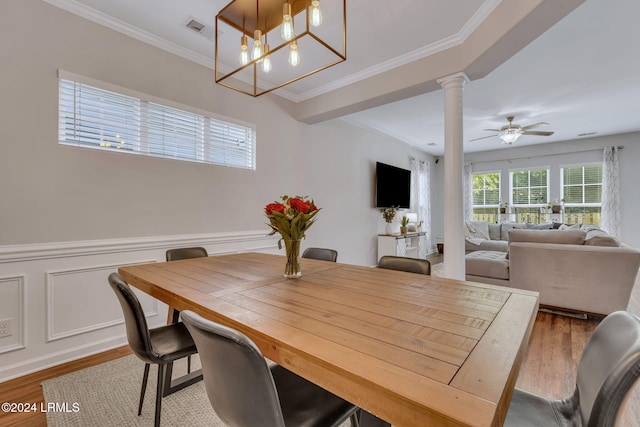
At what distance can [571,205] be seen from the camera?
6.48 m

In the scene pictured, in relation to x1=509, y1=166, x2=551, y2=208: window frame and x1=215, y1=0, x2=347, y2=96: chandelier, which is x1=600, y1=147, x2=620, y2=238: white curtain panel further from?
x1=215, y1=0, x2=347, y2=96: chandelier

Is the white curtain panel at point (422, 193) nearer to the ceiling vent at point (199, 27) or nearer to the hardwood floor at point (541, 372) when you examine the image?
the hardwood floor at point (541, 372)

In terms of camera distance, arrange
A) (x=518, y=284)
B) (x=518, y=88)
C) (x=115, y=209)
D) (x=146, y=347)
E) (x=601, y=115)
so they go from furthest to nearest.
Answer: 1. (x=601, y=115)
2. (x=518, y=88)
3. (x=518, y=284)
4. (x=115, y=209)
5. (x=146, y=347)

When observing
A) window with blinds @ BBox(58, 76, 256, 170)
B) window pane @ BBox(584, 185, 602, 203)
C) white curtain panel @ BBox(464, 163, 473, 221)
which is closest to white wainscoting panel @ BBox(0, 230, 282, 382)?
window with blinds @ BBox(58, 76, 256, 170)

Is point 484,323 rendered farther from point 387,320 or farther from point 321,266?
point 321,266

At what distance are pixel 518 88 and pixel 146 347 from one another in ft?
15.6

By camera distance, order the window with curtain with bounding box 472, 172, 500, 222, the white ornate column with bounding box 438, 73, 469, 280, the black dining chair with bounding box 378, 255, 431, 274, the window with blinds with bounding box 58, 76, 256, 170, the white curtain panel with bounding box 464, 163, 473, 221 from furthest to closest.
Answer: the white curtain panel with bounding box 464, 163, 473, 221 → the window with curtain with bounding box 472, 172, 500, 222 → the white ornate column with bounding box 438, 73, 469, 280 → the window with blinds with bounding box 58, 76, 256, 170 → the black dining chair with bounding box 378, 255, 431, 274

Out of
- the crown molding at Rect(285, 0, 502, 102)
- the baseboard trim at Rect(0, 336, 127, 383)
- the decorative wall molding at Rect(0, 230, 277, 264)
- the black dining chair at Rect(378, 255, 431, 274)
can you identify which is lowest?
the baseboard trim at Rect(0, 336, 127, 383)

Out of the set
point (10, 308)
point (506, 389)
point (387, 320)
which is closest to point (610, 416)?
point (506, 389)

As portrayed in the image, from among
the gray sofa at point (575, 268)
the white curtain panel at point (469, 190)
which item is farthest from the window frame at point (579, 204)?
the gray sofa at point (575, 268)

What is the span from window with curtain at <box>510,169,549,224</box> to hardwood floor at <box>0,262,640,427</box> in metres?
4.67

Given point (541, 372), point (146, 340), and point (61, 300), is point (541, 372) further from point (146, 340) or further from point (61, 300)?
point (61, 300)

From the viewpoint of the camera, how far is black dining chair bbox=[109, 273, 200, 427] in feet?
4.34

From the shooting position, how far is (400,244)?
217 inches
